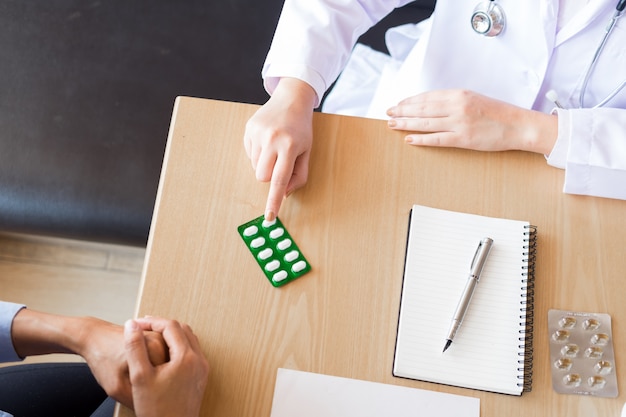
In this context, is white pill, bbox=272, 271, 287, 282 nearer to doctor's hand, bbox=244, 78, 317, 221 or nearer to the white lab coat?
doctor's hand, bbox=244, 78, 317, 221

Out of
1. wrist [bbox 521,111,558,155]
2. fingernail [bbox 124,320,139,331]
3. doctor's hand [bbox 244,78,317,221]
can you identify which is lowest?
fingernail [bbox 124,320,139,331]

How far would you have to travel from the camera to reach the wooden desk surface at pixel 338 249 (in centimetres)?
78

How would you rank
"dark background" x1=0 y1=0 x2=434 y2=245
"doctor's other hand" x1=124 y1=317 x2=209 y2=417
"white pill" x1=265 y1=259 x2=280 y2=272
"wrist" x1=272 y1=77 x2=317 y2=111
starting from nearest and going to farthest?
"doctor's other hand" x1=124 y1=317 x2=209 y2=417 < "white pill" x1=265 y1=259 x2=280 y2=272 < "wrist" x1=272 y1=77 x2=317 y2=111 < "dark background" x1=0 y1=0 x2=434 y2=245

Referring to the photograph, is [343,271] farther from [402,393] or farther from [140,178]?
[140,178]

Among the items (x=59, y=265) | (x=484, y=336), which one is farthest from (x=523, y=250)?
(x=59, y=265)

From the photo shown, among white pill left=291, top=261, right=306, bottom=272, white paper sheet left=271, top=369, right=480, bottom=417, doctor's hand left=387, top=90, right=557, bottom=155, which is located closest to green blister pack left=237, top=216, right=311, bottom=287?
white pill left=291, top=261, right=306, bottom=272

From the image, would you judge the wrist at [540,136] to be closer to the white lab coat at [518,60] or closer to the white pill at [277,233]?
the white lab coat at [518,60]

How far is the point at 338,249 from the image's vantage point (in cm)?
83

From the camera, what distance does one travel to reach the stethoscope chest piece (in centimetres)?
100

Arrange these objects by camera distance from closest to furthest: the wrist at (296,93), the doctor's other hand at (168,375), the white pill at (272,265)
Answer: the doctor's other hand at (168,375)
the white pill at (272,265)
the wrist at (296,93)

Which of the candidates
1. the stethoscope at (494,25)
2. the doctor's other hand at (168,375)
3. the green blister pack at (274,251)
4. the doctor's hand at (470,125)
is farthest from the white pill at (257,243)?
the stethoscope at (494,25)

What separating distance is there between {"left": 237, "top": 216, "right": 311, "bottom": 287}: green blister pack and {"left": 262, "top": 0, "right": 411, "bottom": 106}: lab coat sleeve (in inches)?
9.8

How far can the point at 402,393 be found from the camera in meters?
0.77

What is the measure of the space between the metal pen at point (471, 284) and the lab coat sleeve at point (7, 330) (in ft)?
1.90
